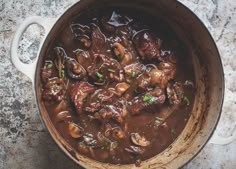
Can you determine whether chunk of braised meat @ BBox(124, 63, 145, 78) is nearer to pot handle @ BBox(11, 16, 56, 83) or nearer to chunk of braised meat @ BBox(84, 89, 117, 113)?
chunk of braised meat @ BBox(84, 89, 117, 113)

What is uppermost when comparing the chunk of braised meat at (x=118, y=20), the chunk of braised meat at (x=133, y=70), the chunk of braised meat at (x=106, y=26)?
the chunk of braised meat at (x=118, y=20)

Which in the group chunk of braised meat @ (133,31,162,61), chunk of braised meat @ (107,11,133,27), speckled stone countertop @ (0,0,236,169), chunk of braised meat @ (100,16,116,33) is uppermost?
chunk of braised meat @ (107,11,133,27)

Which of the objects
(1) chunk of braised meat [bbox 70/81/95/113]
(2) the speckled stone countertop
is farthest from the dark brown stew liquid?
(2) the speckled stone countertop

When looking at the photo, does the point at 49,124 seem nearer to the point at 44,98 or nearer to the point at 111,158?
the point at 44,98

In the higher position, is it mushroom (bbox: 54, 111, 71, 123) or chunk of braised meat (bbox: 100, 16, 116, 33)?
chunk of braised meat (bbox: 100, 16, 116, 33)

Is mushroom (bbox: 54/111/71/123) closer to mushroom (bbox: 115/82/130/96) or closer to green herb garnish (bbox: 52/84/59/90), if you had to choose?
green herb garnish (bbox: 52/84/59/90)

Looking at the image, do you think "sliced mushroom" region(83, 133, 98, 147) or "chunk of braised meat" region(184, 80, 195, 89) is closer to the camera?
"sliced mushroom" region(83, 133, 98, 147)

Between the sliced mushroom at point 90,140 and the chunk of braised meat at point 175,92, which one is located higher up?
the chunk of braised meat at point 175,92

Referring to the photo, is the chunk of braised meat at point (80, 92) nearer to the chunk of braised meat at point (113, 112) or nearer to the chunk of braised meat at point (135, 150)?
the chunk of braised meat at point (113, 112)

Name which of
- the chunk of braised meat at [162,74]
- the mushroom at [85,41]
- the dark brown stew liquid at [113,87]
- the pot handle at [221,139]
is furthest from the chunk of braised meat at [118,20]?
the pot handle at [221,139]
